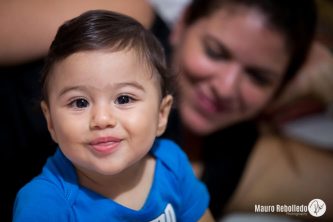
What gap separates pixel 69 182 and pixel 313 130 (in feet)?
3.23

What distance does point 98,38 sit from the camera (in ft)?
1.30

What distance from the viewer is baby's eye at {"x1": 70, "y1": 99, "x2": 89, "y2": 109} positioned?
1.33ft

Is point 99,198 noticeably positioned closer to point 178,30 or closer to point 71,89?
point 71,89

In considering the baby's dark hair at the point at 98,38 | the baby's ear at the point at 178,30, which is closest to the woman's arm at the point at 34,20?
the baby's dark hair at the point at 98,38

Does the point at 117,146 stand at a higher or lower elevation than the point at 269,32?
lower

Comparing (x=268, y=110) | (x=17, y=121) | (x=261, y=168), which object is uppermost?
(x=268, y=110)

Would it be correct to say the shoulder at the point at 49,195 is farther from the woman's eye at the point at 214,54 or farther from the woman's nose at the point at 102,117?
the woman's eye at the point at 214,54

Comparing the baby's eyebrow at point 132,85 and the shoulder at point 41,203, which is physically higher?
the baby's eyebrow at point 132,85

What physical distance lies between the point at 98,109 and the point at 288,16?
55cm

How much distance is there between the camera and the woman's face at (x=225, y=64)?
2.71ft

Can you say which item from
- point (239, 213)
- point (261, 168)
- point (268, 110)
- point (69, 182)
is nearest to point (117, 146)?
point (69, 182)

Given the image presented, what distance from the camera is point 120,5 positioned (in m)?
0.48

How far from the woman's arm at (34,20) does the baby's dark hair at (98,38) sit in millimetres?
36

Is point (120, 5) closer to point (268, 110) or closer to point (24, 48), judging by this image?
point (24, 48)
